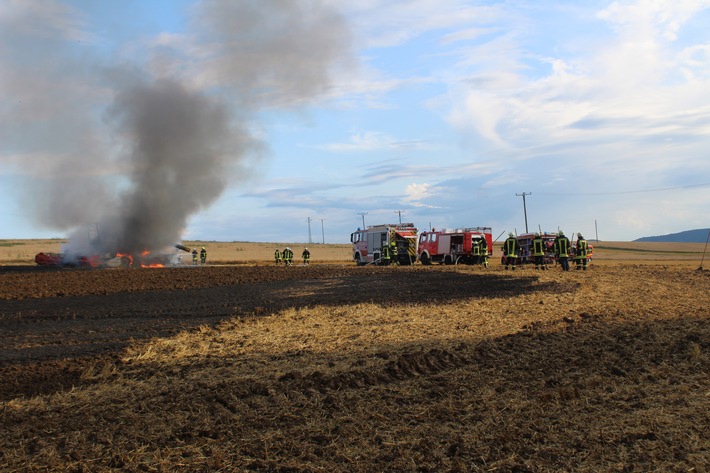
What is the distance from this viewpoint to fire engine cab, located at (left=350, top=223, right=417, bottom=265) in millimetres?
44438

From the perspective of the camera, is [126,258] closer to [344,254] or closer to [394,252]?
[394,252]

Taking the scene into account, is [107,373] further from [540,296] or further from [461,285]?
[461,285]

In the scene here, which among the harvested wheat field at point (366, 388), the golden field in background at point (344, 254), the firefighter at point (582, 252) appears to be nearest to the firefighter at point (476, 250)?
the firefighter at point (582, 252)

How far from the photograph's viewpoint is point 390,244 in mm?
44281

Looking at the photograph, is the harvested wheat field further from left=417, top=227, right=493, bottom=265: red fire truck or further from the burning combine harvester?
the burning combine harvester

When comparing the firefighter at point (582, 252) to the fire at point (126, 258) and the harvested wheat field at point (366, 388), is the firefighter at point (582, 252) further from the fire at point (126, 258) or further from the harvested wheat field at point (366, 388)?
the fire at point (126, 258)

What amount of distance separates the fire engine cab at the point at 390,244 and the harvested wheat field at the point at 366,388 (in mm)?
28287

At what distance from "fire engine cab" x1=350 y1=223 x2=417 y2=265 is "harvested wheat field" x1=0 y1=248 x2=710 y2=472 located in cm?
2829

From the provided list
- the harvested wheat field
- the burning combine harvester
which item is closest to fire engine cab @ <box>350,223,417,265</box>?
the burning combine harvester

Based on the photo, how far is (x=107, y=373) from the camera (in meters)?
8.93

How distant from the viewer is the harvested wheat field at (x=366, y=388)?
5.43 metres

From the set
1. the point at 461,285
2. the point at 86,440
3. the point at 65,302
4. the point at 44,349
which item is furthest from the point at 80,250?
the point at 86,440

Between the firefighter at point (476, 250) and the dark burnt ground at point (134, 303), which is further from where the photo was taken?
the firefighter at point (476, 250)

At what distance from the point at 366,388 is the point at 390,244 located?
120 feet
